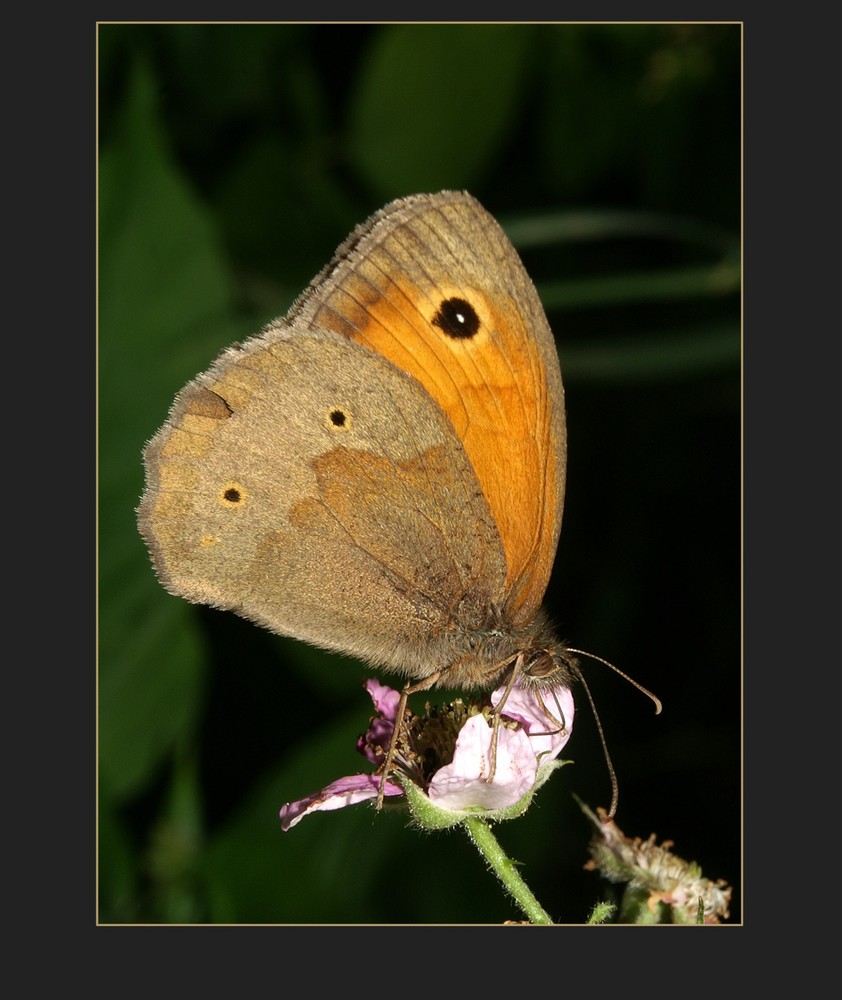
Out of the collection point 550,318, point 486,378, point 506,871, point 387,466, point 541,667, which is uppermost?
point 550,318

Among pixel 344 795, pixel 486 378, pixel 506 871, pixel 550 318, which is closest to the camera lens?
pixel 506 871

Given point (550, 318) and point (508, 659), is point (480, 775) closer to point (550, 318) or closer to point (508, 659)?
point (508, 659)

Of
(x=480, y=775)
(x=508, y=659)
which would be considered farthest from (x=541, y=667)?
(x=480, y=775)

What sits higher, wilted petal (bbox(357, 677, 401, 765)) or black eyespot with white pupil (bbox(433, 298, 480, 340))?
black eyespot with white pupil (bbox(433, 298, 480, 340))

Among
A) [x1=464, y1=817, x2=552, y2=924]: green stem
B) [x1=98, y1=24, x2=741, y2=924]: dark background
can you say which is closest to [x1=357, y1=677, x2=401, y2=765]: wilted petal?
[x1=464, y1=817, x2=552, y2=924]: green stem

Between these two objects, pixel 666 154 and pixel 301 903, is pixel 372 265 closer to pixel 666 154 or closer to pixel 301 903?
pixel 301 903

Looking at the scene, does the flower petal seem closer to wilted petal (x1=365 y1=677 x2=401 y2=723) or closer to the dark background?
wilted petal (x1=365 y1=677 x2=401 y2=723)
